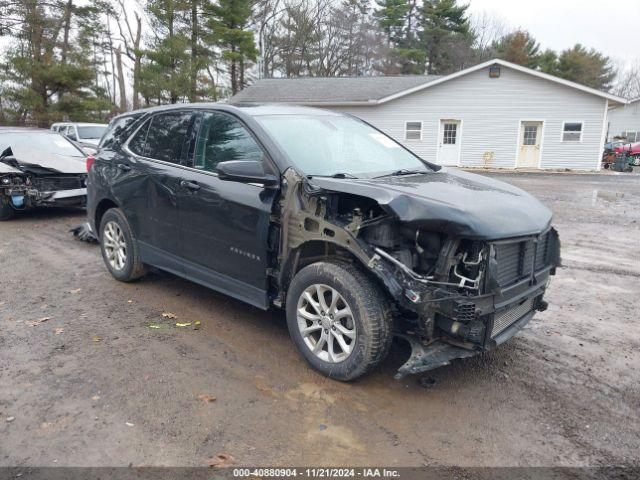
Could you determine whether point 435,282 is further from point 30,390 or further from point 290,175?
point 30,390

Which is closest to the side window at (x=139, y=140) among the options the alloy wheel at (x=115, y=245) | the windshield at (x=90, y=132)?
the alloy wheel at (x=115, y=245)

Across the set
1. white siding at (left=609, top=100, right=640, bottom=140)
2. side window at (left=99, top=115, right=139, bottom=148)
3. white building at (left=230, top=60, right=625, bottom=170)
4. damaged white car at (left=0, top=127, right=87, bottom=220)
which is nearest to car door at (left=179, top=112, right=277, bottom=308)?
side window at (left=99, top=115, right=139, bottom=148)

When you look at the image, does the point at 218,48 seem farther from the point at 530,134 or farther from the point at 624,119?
the point at 624,119

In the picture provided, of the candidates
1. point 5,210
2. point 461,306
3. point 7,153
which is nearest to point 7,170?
point 7,153

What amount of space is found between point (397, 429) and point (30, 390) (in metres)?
2.45

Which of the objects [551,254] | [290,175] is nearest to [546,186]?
[551,254]

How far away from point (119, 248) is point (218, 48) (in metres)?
28.4

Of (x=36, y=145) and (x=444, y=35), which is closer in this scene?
(x=36, y=145)

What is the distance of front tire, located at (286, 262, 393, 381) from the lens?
3.21 m

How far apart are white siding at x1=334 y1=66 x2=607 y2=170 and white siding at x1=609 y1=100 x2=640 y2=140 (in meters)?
23.0

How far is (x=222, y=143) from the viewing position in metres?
4.25

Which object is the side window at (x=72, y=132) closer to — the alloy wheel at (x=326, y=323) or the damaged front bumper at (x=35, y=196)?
the damaged front bumper at (x=35, y=196)

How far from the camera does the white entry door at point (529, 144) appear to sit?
22844 mm

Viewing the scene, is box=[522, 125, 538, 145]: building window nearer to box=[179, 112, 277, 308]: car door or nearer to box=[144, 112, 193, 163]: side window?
box=[144, 112, 193, 163]: side window
